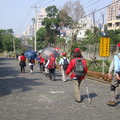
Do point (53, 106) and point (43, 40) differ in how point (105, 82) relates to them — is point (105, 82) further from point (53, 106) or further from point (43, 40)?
point (43, 40)

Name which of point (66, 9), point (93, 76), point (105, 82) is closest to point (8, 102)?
point (105, 82)

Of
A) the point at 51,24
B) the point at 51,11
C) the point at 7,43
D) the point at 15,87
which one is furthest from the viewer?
the point at 7,43

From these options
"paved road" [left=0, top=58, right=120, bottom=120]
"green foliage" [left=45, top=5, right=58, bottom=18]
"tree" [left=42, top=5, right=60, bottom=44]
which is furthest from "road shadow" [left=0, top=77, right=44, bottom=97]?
"green foliage" [left=45, top=5, right=58, bottom=18]

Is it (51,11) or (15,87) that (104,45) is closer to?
(15,87)

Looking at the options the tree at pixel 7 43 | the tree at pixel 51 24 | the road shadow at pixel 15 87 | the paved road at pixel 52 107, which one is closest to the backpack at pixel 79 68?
the paved road at pixel 52 107

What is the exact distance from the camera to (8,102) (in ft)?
25.1

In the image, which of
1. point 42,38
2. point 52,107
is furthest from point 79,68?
point 42,38

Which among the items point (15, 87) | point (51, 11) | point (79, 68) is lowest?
point (15, 87)

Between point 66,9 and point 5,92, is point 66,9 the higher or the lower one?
the higher one

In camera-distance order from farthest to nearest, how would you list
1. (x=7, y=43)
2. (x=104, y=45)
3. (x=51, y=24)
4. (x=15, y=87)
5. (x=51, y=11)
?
1. (x=7, y=43)
2. (x=51, y=11)
3. (x=51, y=24)
4. (x=104, y=45)
5. (x=15, y=87)

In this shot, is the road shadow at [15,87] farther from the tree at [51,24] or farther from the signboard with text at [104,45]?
the tree at [51,24]

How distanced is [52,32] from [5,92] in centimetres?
4618

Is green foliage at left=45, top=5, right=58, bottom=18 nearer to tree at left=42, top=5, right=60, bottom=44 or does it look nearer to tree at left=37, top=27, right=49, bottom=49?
tree at left=42, top=5, right=60, bottom=44

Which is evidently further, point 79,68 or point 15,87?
point 15,87
